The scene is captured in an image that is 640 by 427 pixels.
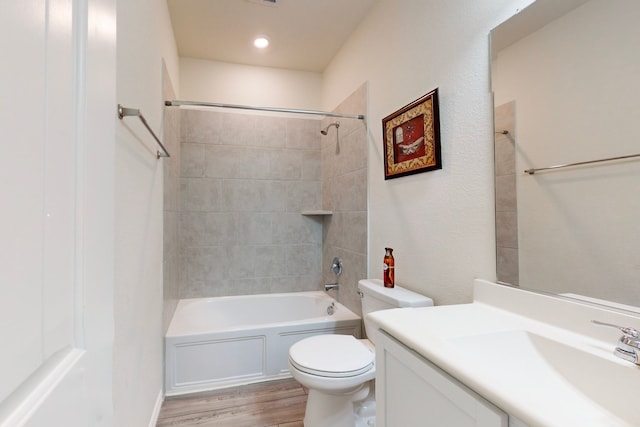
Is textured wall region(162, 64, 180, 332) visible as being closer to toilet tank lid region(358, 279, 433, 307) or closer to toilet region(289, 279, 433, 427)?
toilet region(289, 279, 433, 427)

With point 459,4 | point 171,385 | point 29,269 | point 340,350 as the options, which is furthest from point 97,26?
point 171,385

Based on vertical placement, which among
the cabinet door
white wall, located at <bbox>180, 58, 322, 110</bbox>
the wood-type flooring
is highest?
white wall, located at <bbox>180, 58, 322, 110</bbox>

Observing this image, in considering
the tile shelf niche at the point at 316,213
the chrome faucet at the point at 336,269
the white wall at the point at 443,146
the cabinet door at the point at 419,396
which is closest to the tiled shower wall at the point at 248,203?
the tile shelf niche at the point at 316,213

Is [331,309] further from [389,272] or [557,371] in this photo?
[557,371]

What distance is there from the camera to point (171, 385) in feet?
6.64

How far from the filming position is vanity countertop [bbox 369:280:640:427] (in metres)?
0.61

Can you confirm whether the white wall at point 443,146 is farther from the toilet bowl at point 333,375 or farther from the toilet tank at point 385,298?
the toilet bowl at point 333,375

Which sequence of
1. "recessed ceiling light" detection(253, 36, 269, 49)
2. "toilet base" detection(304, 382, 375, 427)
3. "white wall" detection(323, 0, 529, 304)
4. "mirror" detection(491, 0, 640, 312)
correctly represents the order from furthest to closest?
"recessed ceiling light" detection(253, 36, 269, 49) → "toilet base" detection(304, 382, 375, 427) → "white wall" detection(323, 0, 529, 304) → "mirror" detection(491, 0, 640, 312)

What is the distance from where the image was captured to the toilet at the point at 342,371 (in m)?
1.45

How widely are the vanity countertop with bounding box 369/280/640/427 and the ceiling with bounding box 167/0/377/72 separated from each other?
6.86ft

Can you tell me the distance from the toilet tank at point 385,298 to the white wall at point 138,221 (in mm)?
1085

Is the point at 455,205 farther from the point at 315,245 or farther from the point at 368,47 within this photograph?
the point at 315,245

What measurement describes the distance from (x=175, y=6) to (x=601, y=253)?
8.90ft

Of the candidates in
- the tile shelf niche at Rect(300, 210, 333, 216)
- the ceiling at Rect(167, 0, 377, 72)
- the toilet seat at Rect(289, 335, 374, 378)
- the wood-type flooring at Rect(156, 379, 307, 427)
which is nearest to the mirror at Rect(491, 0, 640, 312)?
the toilet seat at Rect(289, 335, 374, 378)
